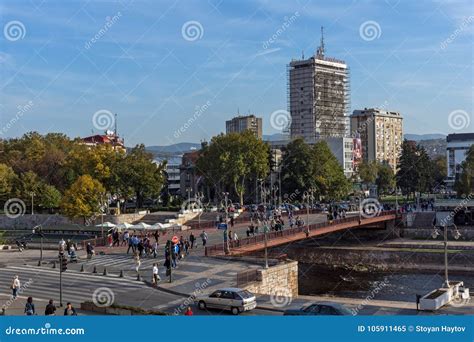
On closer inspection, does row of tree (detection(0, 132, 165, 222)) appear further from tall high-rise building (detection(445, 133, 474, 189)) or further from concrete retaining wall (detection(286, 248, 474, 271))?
tall high-rise building (detection(445, 133, 474, 189))

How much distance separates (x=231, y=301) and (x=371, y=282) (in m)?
23.5

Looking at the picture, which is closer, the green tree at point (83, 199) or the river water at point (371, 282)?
the river water at point (371, 282)

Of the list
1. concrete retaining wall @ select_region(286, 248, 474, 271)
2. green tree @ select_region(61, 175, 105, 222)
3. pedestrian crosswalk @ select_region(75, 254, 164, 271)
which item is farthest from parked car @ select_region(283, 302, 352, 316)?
green tree @ select_region(61, 175, 105, 222)

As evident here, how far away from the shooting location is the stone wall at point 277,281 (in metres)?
29.8

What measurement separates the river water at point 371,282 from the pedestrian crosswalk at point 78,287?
13.9 meters

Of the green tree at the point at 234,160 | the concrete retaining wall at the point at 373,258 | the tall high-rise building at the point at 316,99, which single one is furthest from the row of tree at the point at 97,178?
the tall high-rise building at the point at 316,99

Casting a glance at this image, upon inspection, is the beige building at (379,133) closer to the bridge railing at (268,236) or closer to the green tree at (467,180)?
the green tree at (467,180)

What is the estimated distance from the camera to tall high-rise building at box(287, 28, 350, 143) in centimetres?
14250

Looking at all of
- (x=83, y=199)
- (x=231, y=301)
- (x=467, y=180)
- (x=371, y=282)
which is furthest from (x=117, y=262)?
(x=467, y=180)

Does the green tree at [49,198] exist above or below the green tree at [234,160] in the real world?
below

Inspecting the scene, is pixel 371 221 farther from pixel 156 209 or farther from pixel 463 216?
pixel 156 209

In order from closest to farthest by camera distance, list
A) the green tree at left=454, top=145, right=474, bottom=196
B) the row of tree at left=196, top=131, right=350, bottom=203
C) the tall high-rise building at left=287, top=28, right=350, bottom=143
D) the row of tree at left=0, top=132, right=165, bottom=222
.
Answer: the row of tree at left=0, top=132, right=165, bottom=222 → the green tree at left=454, top=145, right=474, bottom=196 → the row of tree at left=196, top=131, right=350, bottom=203 → the tall high-rise building at left=287, top=28, right=350, bottom=143

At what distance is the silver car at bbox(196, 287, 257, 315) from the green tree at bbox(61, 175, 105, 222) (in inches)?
1513

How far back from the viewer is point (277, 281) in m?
31.6
